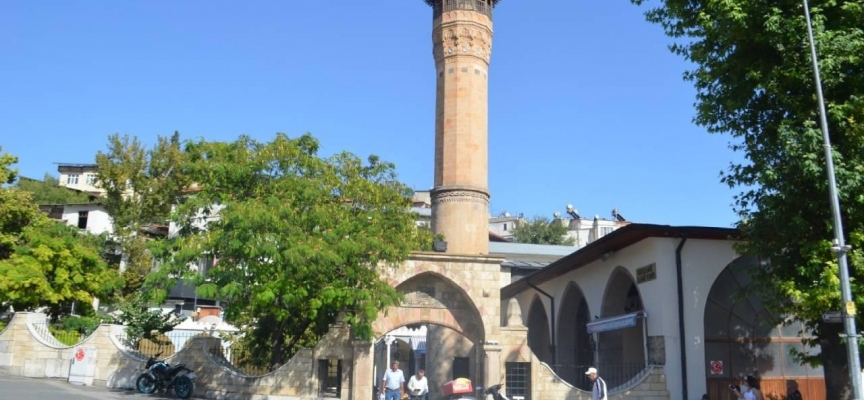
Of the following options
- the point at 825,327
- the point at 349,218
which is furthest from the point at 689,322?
the point at 349,218

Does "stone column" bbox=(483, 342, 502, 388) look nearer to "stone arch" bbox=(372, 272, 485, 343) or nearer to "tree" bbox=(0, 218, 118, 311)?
"stone arch" bbox=(372, 272, 485, 343)

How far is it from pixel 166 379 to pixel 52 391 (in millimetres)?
2429

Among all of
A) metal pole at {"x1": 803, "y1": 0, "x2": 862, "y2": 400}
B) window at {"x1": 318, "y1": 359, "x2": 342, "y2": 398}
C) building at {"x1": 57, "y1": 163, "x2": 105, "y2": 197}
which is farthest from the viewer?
building at {"x1": 57, "y1": 163, "x2": 105, "y2": 197}

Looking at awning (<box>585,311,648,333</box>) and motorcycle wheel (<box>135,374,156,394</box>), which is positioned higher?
awning (<box>585,311,648,333</box>)

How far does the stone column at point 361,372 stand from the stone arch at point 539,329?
489 inches

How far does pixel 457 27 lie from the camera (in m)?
23.8

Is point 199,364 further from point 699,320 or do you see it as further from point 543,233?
point 543,233

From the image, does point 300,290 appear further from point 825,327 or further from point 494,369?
point 825,327

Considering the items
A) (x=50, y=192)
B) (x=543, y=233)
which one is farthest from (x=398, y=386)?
(x=50, y=192)

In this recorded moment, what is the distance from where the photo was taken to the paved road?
15535 mm

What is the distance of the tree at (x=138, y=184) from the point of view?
31938 millimetres

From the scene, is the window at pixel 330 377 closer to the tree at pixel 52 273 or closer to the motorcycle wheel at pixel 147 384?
the motorcycle wheel at pixel 147 384

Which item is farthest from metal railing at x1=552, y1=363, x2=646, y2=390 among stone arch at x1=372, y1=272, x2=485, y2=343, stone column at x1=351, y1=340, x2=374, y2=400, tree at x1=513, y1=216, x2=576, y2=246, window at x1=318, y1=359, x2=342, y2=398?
tree at x1=513, y1=216, x2=576, y2=246

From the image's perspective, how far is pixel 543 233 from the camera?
61.7 metres
